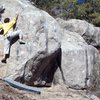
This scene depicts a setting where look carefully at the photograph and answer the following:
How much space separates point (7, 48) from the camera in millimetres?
12664

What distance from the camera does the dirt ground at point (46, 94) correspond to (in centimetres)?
1095

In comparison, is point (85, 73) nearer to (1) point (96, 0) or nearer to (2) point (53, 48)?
(2) point (53, 48)

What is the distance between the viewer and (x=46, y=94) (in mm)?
12031

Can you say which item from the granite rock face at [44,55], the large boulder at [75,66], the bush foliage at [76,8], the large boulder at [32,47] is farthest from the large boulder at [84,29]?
the bush foliage at [76,8]

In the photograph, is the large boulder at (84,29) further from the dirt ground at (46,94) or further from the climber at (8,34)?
the dirt ground at (46,94)

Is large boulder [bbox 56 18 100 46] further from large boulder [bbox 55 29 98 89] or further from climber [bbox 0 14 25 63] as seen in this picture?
climber [bbox 0 14 25 63]

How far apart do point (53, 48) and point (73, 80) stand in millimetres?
1371

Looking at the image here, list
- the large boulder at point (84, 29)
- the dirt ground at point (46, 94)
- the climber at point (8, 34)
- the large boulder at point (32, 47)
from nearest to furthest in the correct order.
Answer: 1. the dirt ground at point (46, 94)
2. the large boulder at point (32, 47)
3. the climber at point (8, 34)
4. the large boulder at point (84, 29)

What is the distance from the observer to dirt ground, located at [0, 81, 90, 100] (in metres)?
11.0

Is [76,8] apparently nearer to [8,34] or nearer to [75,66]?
[75,66]

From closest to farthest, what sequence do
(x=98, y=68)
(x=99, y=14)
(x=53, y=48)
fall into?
(x=53, y=48) < (x=98, y=68) < (x=99, y=14)

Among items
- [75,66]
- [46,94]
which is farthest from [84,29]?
[46,94]

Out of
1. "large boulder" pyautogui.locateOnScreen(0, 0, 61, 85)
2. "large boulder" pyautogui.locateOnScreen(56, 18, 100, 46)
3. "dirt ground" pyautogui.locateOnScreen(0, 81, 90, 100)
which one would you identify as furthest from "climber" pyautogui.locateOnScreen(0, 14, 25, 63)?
"large boulder" pyautogui.locateOnScreen(56, 18, 100, 46)

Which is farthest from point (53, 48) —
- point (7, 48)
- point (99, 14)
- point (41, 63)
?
point (99, 14)
